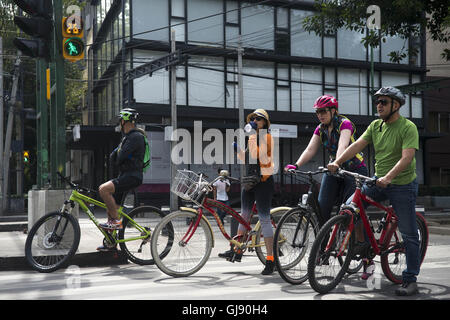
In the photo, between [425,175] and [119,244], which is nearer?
[119,244]

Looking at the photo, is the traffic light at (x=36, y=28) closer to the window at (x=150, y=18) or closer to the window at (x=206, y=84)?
the window at (x=150, y=18)

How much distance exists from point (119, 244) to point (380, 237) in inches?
132

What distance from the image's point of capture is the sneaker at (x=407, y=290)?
509 centimetres

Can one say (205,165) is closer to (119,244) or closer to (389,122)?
(119,244)

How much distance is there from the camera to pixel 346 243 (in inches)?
206

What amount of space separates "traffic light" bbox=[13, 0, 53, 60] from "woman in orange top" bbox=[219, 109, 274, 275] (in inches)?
141

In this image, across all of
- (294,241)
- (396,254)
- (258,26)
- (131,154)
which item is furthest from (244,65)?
(396,254)

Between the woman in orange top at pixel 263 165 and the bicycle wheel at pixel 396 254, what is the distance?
4.29 feet

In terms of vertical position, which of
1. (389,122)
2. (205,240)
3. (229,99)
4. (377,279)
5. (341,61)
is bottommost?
(377,279)

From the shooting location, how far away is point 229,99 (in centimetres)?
2823

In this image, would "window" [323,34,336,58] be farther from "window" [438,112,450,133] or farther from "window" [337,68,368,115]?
"window" [438,112,450,133]

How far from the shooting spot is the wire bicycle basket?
20.2 feet

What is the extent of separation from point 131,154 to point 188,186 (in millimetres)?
1341
